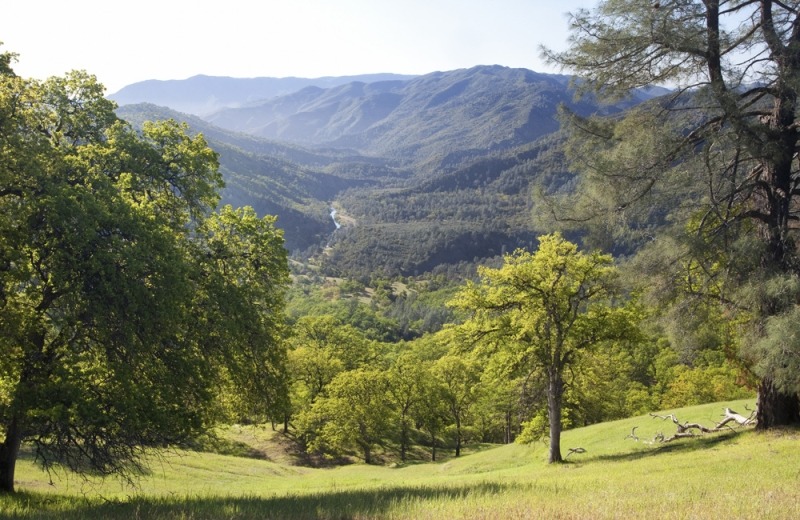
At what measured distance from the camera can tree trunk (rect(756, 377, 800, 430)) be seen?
1714 centimetres

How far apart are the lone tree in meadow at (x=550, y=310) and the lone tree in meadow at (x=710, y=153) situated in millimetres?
4164

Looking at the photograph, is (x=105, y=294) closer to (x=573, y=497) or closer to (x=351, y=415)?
(x=573, y=497)

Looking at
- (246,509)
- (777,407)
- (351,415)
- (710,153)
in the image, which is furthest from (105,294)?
(351,415)

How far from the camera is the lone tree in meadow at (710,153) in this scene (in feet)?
48.0

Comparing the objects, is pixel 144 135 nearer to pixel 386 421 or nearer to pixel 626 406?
pixel 386 421

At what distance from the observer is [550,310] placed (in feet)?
70.8

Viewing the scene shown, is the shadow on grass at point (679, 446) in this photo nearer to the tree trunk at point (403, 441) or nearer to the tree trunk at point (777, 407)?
the tree trunk at point (777, 407)

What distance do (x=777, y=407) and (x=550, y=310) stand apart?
7.82m

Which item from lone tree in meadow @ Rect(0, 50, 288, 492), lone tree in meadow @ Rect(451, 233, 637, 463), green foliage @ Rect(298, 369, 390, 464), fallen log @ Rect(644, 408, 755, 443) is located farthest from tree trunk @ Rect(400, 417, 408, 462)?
lone tree in meadow @ Rect(0, 50, 288, 492)

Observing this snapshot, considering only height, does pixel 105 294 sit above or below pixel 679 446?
above

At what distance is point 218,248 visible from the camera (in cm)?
1540

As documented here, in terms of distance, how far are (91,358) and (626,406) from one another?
189 feet

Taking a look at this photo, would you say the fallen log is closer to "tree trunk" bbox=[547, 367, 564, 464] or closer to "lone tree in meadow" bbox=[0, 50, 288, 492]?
"tree trunk" bbox=[547, 367, 564, 464]

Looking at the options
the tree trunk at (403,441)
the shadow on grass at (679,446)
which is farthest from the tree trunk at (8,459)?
the tree trunk at (403,441)
